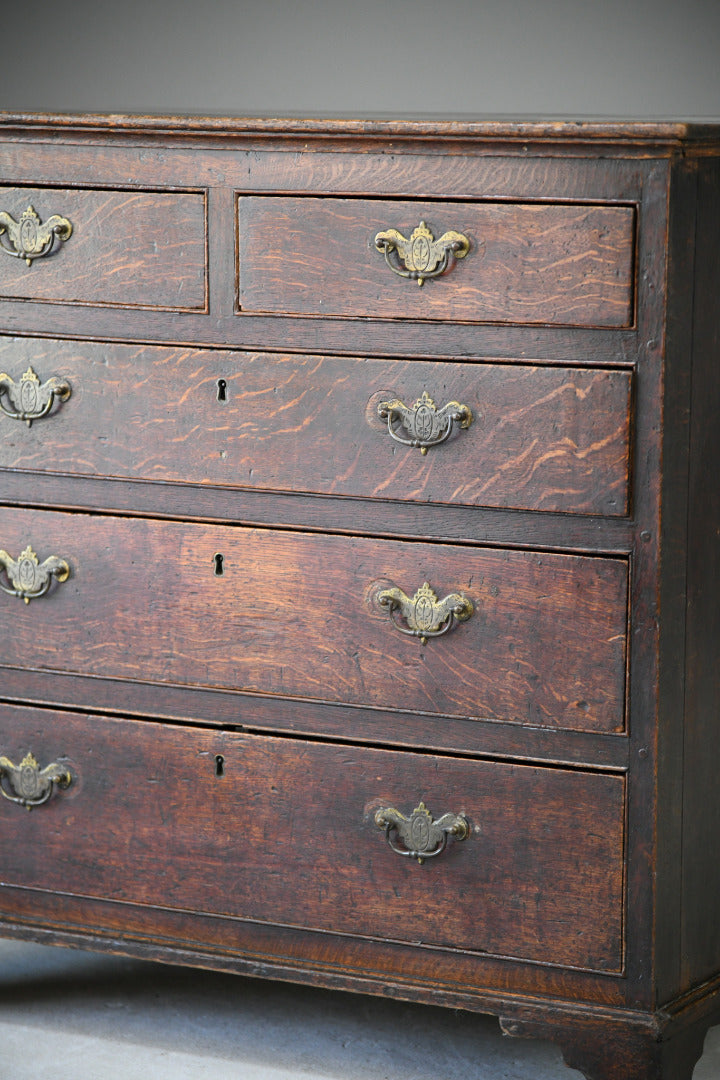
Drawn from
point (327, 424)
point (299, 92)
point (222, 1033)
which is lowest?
point (222, 1033)

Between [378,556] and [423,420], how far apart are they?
205mm

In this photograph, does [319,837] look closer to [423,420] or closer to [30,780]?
[30,780]

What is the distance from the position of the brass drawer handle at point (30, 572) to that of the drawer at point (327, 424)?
Answer: 136 millimetres

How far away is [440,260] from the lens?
2.08 m

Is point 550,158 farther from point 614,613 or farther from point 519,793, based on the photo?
point 519,793

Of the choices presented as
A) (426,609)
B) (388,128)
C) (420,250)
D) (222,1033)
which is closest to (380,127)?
(388,128)

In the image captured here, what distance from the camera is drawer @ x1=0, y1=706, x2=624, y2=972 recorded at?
2176mm

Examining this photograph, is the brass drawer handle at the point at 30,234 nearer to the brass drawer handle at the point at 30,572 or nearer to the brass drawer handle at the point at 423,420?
the brass drawer handle at the point at 30,572

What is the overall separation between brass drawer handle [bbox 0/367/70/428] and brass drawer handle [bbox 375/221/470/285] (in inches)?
20.6

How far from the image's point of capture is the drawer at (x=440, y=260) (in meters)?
2.01

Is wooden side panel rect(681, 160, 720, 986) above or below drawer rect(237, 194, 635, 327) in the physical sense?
below

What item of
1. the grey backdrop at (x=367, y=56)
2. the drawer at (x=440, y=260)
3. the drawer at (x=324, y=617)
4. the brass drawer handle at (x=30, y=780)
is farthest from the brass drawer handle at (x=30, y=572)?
the grey backdrop at (x=367, y=56)

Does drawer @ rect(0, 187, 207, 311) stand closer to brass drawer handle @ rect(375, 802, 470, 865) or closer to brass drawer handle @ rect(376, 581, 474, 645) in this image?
brass drawer handle @ rect(376, 581, 474, 645)

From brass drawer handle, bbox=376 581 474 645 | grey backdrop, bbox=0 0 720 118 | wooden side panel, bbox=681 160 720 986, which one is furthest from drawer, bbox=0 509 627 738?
grey backdrop, bbox=0 0 720 118
